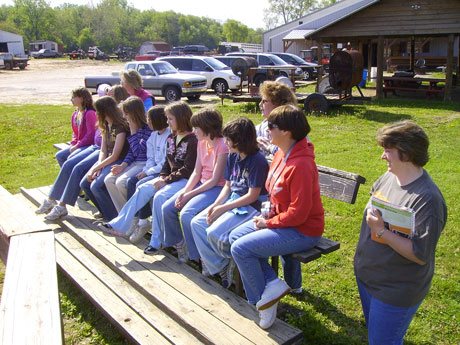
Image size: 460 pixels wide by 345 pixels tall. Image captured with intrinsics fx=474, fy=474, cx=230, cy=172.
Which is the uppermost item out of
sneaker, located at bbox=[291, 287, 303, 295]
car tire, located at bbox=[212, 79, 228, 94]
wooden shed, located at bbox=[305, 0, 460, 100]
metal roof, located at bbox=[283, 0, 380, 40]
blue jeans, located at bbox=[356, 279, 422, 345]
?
metal roof, located at bbox=[283, 0, 380, 40]

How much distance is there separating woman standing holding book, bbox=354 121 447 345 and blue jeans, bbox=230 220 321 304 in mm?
584

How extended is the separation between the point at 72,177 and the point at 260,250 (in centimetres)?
307

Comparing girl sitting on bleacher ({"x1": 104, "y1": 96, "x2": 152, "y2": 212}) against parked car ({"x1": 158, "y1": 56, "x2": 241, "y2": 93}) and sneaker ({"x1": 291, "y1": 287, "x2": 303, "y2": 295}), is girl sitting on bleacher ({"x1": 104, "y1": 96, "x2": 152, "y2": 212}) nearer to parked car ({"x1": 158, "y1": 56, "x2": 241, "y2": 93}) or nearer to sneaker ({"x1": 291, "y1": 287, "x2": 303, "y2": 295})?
sneaker ({"x1": 291, "y1": 287, "x2": 303, "y2": 295})

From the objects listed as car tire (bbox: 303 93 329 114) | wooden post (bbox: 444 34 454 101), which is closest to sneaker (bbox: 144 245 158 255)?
car tire (bbox: 303 93 329 114)

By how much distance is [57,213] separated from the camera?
527 centimetres

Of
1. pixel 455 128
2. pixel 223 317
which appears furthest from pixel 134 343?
pixel 455 128

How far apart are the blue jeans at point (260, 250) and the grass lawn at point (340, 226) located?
0.53 meters

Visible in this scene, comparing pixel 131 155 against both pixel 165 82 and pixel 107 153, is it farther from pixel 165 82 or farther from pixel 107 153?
pixel 165 82

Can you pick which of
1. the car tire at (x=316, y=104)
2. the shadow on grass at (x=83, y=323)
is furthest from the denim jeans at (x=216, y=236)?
the car tire at (x=316, y=104)

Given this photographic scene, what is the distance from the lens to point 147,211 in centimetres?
463

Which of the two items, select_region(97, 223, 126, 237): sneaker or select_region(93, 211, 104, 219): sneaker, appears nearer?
select_region(97, 223, 126, 237): sneaker

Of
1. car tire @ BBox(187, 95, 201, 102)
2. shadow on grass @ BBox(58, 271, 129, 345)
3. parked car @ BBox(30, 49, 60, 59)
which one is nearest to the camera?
shadow on grass @ BBox(58, 271, 129, 345)

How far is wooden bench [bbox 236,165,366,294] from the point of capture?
326cm

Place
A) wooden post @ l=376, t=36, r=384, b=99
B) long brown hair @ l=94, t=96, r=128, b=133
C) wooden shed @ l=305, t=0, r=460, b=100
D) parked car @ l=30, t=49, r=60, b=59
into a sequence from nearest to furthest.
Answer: long brown hair @ l=94, t=96, r=128, b=133 < wooden shed @ l=305, t=0, r=460, b=100 < wooden post @ l=376, t=36, r=384, b=99 < parked car @ l=30, t=49, r=60, b=59
